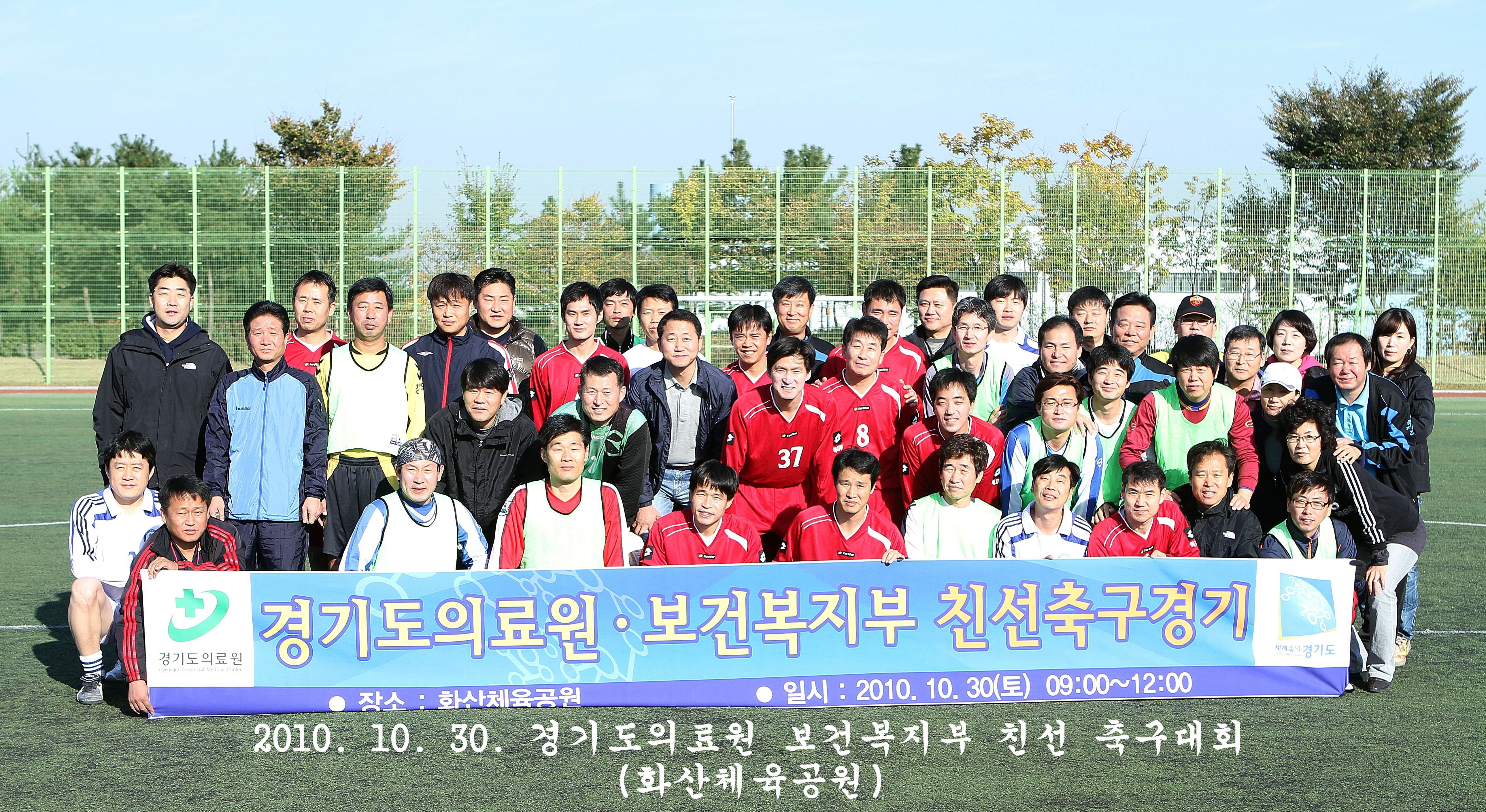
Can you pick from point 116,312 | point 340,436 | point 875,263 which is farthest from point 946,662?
point 116,312

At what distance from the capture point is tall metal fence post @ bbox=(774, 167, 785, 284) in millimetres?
21594

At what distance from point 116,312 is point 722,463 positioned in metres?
21.1

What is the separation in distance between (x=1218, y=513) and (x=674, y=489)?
A: 239 cm

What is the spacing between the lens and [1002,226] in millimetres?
21688

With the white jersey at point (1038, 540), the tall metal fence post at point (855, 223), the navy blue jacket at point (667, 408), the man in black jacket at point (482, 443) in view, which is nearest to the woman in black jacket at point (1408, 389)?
the white jersey at point (1038, 540)

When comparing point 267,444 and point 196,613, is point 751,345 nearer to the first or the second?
point 267,444

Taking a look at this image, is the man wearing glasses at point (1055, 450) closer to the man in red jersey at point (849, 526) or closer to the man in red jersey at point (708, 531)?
the man in red jersey at point (849, 526)

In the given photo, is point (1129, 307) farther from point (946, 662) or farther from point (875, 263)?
point (875, 263)

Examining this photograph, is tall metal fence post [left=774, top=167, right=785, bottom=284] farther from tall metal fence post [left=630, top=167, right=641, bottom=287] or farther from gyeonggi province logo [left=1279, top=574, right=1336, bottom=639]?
gyeonggi province logo [left=1279, top=574, right=1336, bottom=639]

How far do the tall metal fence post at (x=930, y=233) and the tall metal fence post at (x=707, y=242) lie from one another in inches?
156

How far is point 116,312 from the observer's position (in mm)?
22312

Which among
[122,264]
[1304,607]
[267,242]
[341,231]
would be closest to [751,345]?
[1304,607]

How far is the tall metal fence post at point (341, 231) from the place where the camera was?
853 inches

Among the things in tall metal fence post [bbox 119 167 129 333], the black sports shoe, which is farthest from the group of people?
tall metal fence post [bbox 119 167 129 333]
